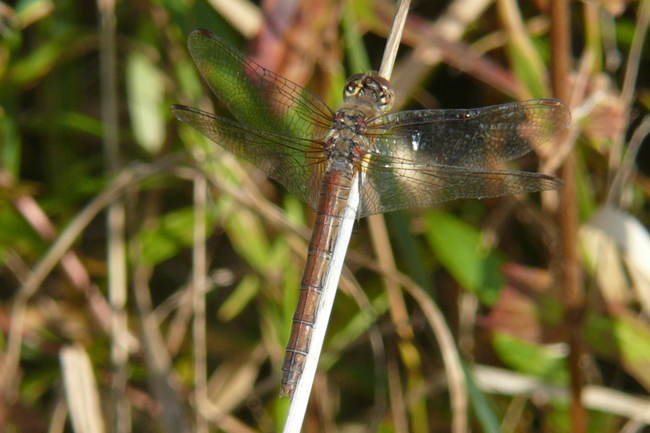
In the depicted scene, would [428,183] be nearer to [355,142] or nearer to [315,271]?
[355,142]

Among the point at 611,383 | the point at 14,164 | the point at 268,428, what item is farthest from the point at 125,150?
the point at 611,383

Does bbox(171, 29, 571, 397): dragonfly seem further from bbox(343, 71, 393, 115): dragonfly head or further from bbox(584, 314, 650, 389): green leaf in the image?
bbox(584, 314, 650, 389): green leaf

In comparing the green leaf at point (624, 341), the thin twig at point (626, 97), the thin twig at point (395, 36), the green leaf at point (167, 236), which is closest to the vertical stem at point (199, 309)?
the green leaf at point (167, 236)

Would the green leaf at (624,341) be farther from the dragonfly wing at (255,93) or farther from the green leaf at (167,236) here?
the green leaf at (167,236)

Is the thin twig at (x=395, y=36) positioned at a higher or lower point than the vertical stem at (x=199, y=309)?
higher

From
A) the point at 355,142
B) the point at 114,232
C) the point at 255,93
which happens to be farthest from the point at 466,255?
the point at 114,232

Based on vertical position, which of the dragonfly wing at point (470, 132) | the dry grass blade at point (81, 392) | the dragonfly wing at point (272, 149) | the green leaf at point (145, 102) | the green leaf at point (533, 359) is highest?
the green leaf at point (145, 102)

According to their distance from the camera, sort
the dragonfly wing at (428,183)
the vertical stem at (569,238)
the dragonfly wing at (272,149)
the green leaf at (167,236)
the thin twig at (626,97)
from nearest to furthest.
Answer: the dragonfly wing at (428,183) < the dragonfly wing at (272,149) < the vertical stem at (569,238) < the thin twig at (626,97) < the green leaf at (167,236)

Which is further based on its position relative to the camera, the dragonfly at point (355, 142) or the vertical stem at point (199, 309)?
the vertical stem at point (199, 309)
